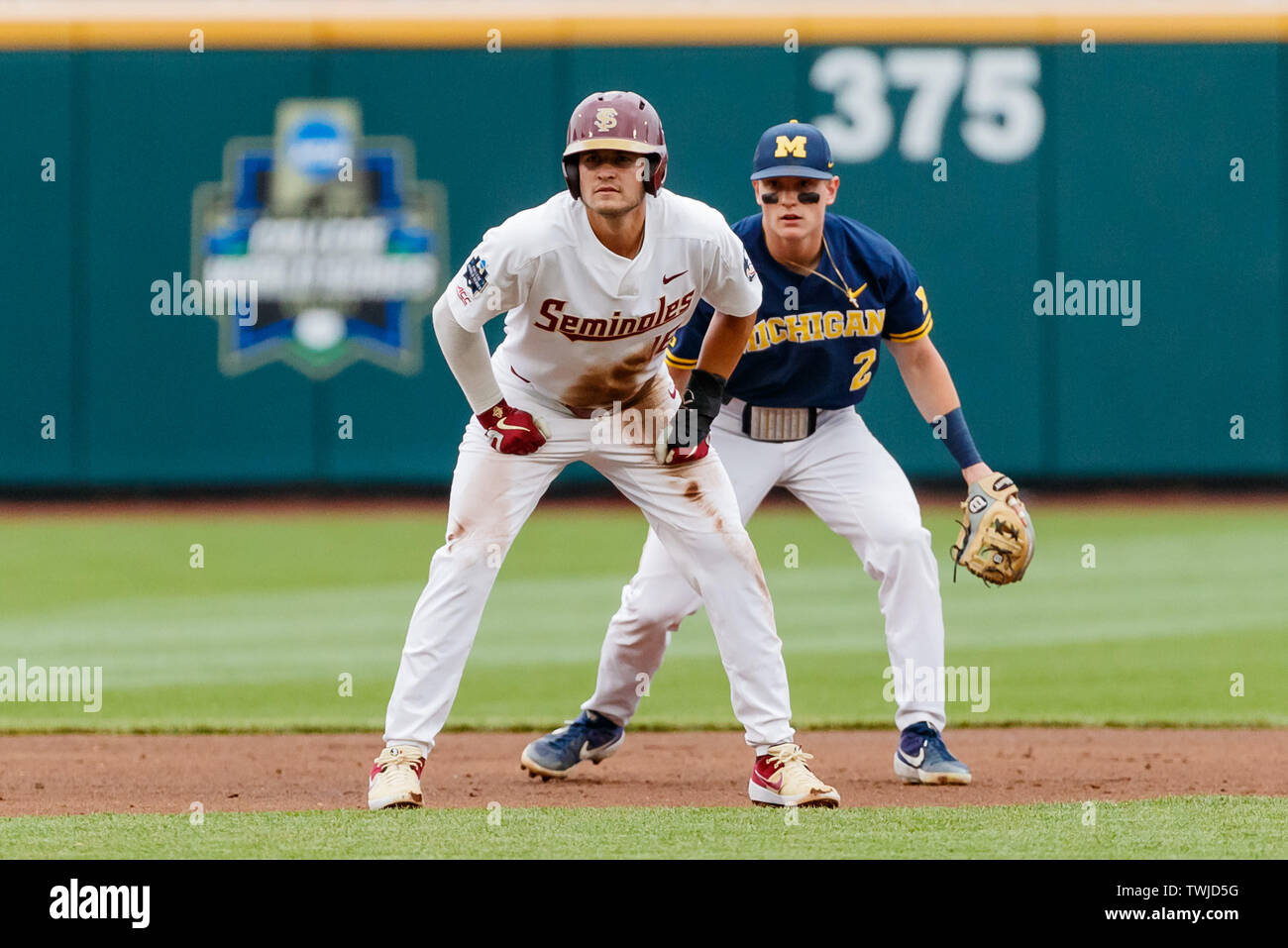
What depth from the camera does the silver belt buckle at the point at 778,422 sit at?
6.21 m

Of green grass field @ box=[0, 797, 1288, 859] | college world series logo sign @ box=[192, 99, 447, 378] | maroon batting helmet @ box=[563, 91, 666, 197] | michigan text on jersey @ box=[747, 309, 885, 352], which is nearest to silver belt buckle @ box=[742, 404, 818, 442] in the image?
michigan text on jersey @ box=[747, 309, 885, 352]

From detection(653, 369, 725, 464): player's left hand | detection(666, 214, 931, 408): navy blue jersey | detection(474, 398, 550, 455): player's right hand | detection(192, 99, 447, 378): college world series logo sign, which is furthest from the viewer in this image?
detection(192, 99, 447, 378): college world series logo sign

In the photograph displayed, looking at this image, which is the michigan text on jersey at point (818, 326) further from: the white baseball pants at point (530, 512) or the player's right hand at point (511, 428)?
the player's right hand at point (511, 428)

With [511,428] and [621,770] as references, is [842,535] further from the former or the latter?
[511,428]

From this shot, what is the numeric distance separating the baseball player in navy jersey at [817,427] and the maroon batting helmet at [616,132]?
2.62 ft

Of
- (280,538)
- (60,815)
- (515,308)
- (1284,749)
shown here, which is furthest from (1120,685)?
(280,538)

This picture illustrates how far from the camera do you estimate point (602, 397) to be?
5484 mm

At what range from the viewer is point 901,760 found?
5984mm

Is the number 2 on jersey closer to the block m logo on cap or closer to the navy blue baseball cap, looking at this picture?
the navy blue baseball cap

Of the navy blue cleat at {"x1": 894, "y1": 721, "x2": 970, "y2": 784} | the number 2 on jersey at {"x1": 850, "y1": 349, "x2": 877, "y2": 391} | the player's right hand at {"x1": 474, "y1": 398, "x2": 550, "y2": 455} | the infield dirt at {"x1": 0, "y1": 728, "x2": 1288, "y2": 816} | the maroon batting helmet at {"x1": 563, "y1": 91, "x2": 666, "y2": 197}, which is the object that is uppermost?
the maroon batting helmet at {"x1": 563, "y1": 91, "x2": 666, "y2": 197}

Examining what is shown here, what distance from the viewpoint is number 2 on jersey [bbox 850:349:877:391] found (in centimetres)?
612

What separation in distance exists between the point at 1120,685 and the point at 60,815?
195 inches

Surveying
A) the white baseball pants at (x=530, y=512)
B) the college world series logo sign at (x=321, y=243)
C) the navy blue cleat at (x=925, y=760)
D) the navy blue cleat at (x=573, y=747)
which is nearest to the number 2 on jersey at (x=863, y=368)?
the white baseball pants at (x=530, y=512)
